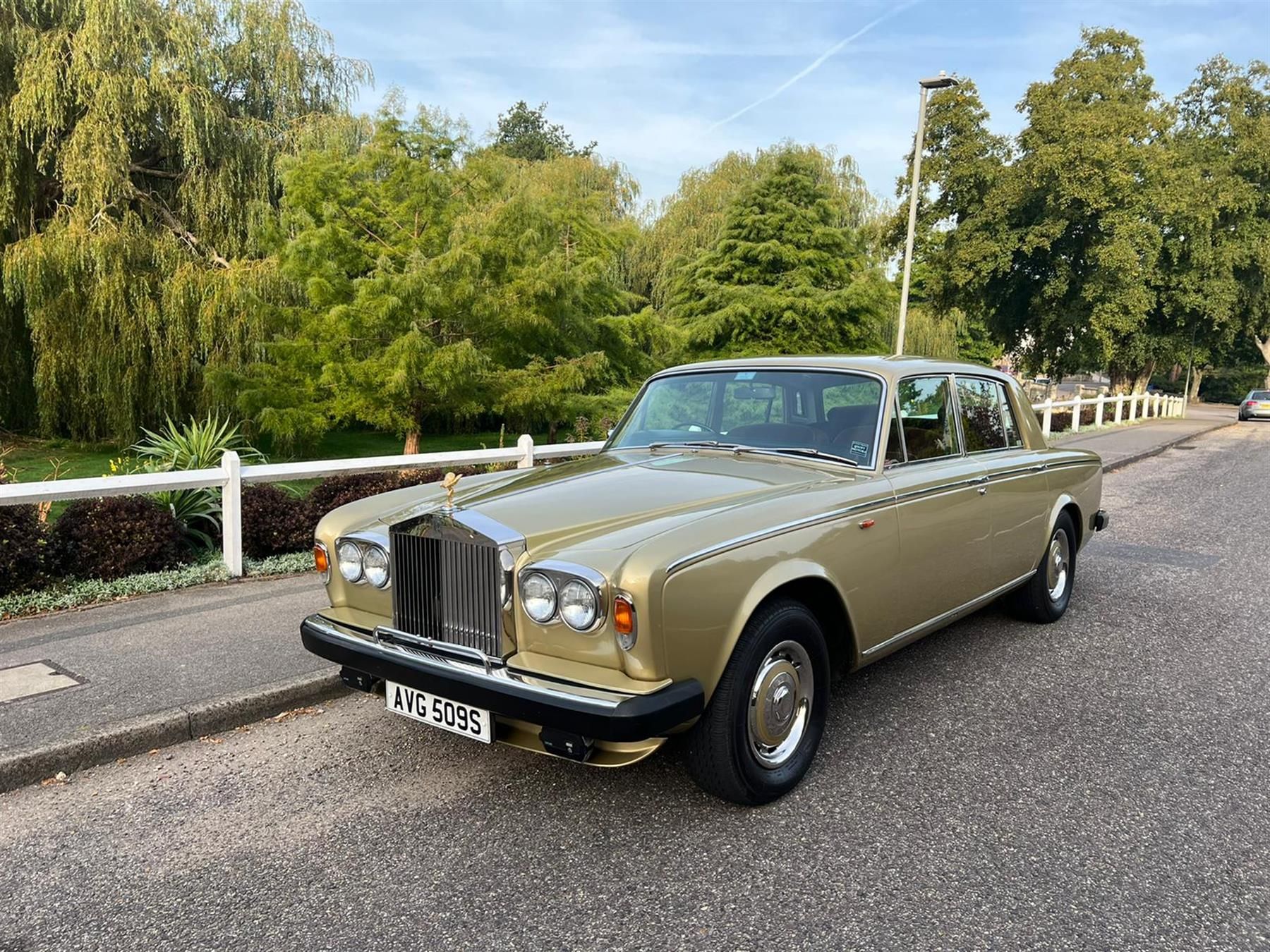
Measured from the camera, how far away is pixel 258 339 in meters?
12.0

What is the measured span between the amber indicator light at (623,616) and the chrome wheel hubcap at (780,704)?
0.65m

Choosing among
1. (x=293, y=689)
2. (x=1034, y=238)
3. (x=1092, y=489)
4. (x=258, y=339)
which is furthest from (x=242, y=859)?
(x=1034, y=238)

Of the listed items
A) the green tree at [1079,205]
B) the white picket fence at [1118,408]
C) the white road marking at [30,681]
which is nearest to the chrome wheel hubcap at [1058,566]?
the white road marking at [30,681]

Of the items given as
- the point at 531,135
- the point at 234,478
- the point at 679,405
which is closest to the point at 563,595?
the point at 679,405

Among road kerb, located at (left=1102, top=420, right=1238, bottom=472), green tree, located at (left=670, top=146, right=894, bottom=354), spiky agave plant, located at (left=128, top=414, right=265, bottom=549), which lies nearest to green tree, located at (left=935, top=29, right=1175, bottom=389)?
road kerb, located at (left=1102, top=420, right=1238, bottom=472)

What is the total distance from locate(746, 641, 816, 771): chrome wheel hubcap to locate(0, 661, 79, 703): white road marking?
350 centimetres

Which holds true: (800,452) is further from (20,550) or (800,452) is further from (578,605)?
(20,550)

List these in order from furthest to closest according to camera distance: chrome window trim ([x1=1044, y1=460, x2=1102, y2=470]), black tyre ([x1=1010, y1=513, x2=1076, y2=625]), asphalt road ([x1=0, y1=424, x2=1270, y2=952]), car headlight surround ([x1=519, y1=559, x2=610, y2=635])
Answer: black tyre ([x1=1010, y1=513, x2=1076, y2=625]) < chrome window trim ([x1=1044, y1=460, x2=1102, y2=470]) < car headlight surround ([x1=519, y1=559, x2=610, y2=635]) < asphalt road ([x1=0, y1=424, x2=1270, y2=952])

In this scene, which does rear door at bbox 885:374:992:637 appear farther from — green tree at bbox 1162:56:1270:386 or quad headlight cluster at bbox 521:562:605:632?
green tree at bbox 1162:56:1270:386

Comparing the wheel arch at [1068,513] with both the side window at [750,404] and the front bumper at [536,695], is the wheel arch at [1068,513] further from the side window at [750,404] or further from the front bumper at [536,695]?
the front bumper at [536,695]

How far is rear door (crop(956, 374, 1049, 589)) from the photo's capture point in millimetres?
4875

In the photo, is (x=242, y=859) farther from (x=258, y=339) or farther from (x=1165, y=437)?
(x=1165, y=437)

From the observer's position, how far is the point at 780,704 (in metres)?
3.42

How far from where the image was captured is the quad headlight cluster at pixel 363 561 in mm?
3541
